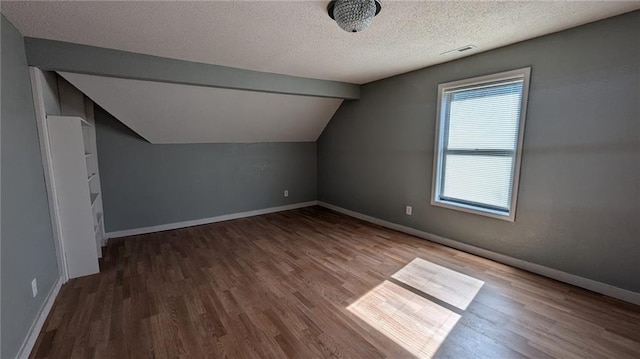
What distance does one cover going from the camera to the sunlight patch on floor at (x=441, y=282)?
2.31 metres

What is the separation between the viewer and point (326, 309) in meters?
2.17

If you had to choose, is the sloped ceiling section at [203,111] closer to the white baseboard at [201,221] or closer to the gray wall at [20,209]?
the gray wall at [20,209]

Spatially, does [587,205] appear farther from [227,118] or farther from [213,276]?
[227,118]

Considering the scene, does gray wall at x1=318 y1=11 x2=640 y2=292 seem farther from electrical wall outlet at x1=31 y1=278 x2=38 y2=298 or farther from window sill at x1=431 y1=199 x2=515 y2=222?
electrical wall outlet at x1=31 y1=278 x2=38 y2=298

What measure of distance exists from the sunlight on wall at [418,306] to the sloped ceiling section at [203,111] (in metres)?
2.94

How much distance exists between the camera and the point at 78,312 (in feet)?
7.04

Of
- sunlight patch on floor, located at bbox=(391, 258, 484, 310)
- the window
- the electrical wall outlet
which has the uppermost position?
the window

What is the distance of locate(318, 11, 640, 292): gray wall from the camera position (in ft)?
6.97

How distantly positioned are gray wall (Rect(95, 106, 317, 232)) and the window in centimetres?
283

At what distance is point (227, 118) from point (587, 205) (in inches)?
167

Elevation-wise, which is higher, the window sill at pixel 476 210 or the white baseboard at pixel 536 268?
the window sill at pixel 476 210

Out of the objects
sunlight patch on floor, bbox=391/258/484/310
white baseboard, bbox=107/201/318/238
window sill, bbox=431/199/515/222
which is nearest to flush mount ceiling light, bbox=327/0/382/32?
sunlight patch on floor, bbox=391/258/484/310

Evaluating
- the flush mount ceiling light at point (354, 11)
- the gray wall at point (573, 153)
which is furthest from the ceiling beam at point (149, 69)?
the gray wall at point (573, 153)

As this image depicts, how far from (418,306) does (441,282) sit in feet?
1.67
